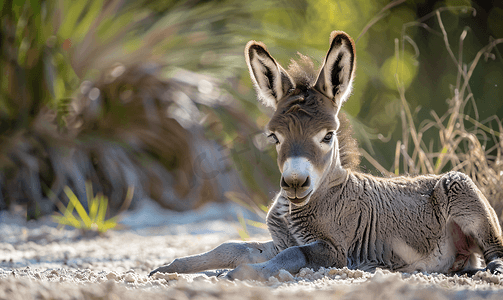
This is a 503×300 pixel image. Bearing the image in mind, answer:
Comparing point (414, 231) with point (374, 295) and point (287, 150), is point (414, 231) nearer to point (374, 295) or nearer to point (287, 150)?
point (287, 150)

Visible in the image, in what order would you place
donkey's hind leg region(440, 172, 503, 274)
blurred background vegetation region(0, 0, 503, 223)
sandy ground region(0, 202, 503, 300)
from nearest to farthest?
1. sandy ground region(0, 202, 503, 300)
2. donkey's hind leg region(440, 172, 503, 274)
3. blurred background vegetation region(0, 0, 503, 223)

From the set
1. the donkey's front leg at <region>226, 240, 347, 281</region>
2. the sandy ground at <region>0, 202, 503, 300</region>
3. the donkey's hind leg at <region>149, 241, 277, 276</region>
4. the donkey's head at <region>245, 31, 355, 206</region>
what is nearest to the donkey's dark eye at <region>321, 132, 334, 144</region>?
the donkey's head at <region>245, 31, 355, 206</region>

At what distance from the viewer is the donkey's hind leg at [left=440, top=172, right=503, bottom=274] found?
2547 mm

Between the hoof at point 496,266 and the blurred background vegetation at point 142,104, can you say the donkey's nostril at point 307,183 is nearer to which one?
the hoof at point 496,266

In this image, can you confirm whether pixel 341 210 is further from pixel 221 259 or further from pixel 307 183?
pixel 221 259

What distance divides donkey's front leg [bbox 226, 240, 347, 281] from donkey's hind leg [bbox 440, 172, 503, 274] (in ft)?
2.56

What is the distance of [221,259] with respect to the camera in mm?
2605

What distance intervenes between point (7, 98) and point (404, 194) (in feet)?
16.0

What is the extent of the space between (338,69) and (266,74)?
1.45 ft

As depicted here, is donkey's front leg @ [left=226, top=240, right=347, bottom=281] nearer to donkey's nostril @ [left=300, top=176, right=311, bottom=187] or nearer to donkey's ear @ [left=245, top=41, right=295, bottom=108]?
donkey's nostril @ [left=300, top=176, right=311, bottom=187]

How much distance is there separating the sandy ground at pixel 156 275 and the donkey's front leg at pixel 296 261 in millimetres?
78

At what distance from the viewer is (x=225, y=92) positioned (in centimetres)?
631

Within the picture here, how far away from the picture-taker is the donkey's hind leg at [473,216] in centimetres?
255

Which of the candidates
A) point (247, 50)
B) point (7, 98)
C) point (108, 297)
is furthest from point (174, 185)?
point (108, 297)
